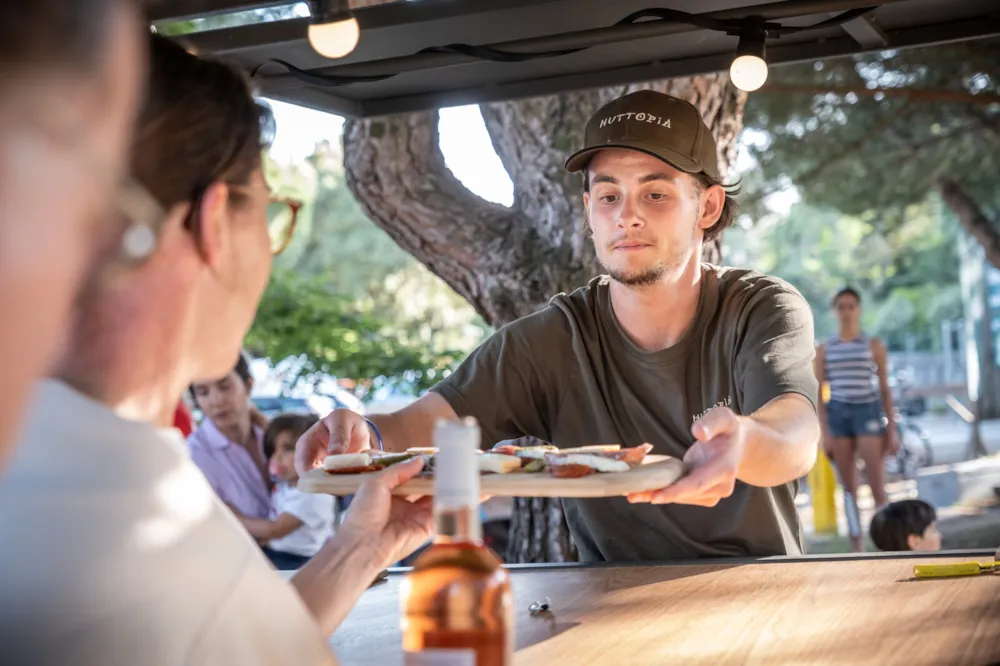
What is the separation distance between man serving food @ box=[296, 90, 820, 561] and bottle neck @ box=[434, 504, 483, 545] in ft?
4.74

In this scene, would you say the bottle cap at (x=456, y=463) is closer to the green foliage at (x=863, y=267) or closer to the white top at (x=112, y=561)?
the white top at (x=112, y=561)

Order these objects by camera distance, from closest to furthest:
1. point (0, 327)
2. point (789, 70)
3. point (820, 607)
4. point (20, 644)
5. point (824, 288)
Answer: point (0, 327), point (20, 644), point (820, 607), point (789, 70), point (824, 288)

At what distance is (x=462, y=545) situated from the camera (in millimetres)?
1002

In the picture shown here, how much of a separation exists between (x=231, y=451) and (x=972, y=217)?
9231 mm

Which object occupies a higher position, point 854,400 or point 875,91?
point 875,91

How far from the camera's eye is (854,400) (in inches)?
331

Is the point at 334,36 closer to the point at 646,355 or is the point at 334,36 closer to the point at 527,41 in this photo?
the point at 527,41

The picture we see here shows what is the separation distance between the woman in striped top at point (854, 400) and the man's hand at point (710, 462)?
266 inches

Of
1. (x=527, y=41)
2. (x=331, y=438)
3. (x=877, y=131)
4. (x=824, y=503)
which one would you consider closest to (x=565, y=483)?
(x=331, y=438)

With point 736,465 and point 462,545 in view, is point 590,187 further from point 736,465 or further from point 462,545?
point 462,545

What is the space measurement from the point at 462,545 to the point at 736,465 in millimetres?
971

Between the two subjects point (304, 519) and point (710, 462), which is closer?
point (710, 462)

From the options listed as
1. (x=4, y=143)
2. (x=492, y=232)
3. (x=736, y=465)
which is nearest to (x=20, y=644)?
(x=4, y=143)

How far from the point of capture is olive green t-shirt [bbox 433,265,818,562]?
2586mm
